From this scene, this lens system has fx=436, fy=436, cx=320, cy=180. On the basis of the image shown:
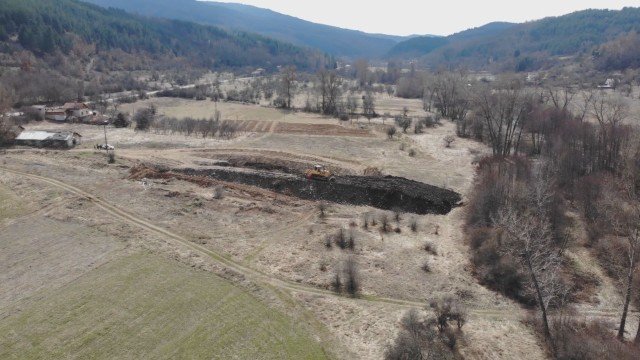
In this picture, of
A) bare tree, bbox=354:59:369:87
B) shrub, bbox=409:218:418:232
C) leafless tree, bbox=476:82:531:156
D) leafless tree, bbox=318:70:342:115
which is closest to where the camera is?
shrub, bbox=409:218:418:232

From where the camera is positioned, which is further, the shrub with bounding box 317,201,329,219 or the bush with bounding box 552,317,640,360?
the shrub with bounding box 317,201,329,219

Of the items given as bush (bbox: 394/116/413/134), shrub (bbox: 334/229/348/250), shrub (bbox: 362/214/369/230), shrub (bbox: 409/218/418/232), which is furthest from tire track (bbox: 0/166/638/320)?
bush (bbox: 394/116/413/134)

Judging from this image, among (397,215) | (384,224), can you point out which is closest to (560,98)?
(397,215)

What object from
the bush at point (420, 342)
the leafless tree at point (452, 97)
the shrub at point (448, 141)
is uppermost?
the leafless tree at point (452, 97)

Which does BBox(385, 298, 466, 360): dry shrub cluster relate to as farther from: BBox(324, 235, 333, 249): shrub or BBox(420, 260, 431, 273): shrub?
BBox(324, 235, 333, 249): shrub

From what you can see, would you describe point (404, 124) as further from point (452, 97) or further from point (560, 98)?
point (560, 98)

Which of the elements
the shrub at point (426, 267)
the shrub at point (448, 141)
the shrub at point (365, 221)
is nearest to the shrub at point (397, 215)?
the shrub at point (365, 221)

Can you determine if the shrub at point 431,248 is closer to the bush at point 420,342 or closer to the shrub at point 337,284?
the shrub at point 337,284

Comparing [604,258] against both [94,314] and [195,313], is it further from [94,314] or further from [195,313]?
[94,314]

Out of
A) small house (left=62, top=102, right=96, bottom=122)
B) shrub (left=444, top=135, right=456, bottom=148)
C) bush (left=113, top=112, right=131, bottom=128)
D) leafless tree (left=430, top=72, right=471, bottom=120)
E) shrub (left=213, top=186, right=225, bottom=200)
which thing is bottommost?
shrub (left=213, top=186, right=225, bottom=200)

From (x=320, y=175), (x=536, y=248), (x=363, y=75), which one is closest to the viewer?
(x=536, y=248)
